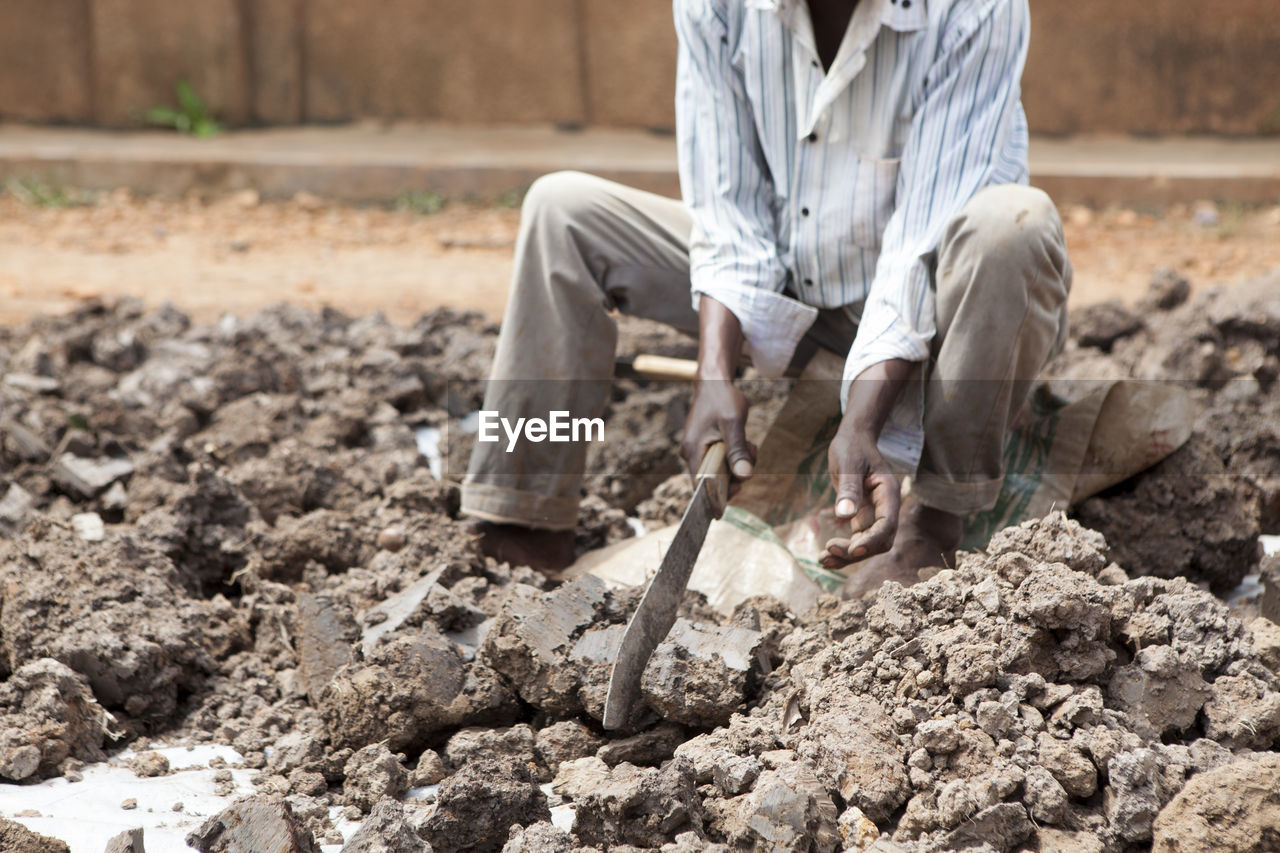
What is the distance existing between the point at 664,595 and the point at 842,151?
106cm

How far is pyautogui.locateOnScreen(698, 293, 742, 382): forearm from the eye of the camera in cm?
238

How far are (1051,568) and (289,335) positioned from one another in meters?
2.80

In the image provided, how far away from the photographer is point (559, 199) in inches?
105

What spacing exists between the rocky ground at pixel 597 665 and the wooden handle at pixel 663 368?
0.22 m

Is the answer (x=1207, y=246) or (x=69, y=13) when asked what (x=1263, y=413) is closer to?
(x=1207, y=246)

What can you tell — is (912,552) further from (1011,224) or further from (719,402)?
(1011,224)

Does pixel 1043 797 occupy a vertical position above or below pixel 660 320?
below

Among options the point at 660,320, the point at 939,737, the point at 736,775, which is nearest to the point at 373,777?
the point at 736,775

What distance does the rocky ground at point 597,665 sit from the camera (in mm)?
1656

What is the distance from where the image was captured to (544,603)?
2127mm

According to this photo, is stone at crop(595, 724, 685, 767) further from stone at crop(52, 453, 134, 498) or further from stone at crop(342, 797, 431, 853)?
stone at crop(52, 453, 134, 498)

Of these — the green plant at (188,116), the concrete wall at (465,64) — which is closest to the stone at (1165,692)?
the concrete wall at (465,64)

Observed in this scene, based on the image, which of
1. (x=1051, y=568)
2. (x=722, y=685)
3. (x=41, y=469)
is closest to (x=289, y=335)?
(x=41, y=469)

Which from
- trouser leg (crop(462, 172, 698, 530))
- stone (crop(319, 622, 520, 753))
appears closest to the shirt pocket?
trouser leg (crop(462, 172, 698, 530))
